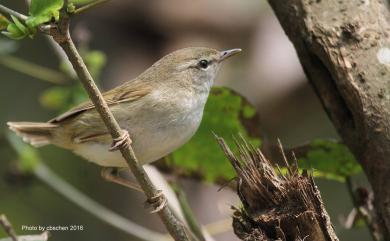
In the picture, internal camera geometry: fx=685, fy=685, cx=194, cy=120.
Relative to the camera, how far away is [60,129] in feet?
10.9

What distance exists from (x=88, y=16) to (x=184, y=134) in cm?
339

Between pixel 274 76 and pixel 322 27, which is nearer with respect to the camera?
pixel 322 27

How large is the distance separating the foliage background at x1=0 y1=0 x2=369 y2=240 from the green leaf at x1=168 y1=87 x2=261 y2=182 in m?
2.13

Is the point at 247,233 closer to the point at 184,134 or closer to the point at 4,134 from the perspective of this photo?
the point at 184,134

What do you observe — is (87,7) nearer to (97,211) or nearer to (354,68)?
(354,68)

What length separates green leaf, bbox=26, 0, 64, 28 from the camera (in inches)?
71.5

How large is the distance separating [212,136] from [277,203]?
1.06m

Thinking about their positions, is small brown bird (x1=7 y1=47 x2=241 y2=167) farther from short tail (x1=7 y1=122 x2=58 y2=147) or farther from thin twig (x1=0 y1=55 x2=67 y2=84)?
thin twig (x1=0 y1=55 x2=67 y2=84)

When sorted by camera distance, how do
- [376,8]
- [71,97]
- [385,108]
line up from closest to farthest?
[385,108] → [376,8] → [71,97]

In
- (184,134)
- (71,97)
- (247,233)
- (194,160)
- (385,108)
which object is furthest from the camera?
(71,97)

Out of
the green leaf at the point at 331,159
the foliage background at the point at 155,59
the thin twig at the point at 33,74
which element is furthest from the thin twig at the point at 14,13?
the foliage background at the point at 155,59

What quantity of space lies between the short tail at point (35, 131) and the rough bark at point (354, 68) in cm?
136

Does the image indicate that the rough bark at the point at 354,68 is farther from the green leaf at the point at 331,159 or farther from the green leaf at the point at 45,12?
the green leaf at the point at 45,12

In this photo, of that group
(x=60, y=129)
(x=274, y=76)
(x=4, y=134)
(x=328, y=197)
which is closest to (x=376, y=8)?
(x=60, y=129)
